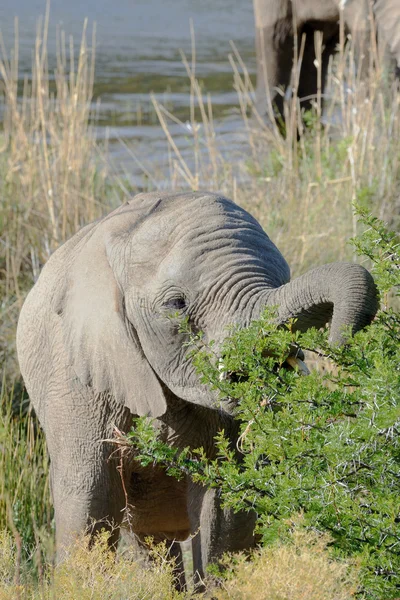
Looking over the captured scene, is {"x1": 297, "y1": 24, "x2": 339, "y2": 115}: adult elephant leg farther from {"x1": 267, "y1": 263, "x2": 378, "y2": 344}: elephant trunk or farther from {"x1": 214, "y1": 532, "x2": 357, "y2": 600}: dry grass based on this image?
{"x1": 214, "y1": 532, "x2": 357, "y2": 600}: dry grass

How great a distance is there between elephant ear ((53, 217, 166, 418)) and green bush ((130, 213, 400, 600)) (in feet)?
1.55

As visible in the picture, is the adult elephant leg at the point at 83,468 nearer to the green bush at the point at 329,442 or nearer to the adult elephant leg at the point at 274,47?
the green bush at the point at 329,442

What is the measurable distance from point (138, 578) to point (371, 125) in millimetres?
→ 3543

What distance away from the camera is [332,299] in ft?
8.00

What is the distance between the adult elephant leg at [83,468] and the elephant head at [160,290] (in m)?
0.10

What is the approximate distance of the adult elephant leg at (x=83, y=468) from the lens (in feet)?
10.2

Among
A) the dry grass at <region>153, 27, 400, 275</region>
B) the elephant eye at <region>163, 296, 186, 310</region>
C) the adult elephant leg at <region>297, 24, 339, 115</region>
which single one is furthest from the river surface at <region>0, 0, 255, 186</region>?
the elephant eye at <region>163, 296, 186, 310</region>

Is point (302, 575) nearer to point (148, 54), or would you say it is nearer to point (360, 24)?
point (360, 24)

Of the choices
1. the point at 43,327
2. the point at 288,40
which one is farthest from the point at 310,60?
the point at 43,327

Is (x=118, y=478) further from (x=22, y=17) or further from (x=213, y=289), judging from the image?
(x=22, y=17)

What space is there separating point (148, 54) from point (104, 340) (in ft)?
38.7

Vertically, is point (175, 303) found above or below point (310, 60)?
above

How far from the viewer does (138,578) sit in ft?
8.34

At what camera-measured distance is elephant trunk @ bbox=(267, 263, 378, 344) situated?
2355 mm
